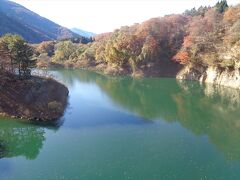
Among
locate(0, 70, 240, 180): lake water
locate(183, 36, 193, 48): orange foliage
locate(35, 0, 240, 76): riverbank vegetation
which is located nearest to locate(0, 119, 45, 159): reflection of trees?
locate(0, 70, 240, 180): lake water

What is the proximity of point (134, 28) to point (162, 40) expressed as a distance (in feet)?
37.1

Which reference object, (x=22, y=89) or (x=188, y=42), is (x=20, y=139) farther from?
(x=188, y=42)

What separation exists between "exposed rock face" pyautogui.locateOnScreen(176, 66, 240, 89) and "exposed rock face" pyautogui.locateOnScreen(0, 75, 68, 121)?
3269cm

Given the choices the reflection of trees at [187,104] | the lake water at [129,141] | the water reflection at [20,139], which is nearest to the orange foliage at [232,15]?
the reflection of trees at [187,104]

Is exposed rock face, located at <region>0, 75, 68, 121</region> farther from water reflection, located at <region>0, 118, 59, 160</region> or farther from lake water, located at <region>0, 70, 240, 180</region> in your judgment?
water reflection, located at <region>0, 118, 59, 160</region>

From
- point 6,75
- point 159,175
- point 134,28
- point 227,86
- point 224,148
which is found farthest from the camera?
point 134,28

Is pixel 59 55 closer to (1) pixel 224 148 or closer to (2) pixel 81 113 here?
(2) pixel 81 113

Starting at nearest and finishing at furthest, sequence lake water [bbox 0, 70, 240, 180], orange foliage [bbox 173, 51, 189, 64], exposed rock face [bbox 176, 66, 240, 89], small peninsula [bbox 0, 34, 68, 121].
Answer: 1. lake water [bbox 0, 70, 240, 180]
2. small peninsula [bbox 0, 34, 68, 121]
3. exposed rock face [bbox 176, 66, 240, 89]
4. orange foliage [bbox 173, 51, 189, 64]

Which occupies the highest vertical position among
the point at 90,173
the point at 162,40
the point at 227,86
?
the point at 162,40

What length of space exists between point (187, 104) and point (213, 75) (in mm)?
18965

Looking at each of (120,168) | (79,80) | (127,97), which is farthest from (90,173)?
(79,80)

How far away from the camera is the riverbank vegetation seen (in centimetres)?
5978

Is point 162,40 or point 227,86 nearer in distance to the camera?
point 227,86

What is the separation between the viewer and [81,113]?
3784 cm
